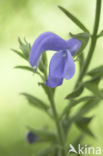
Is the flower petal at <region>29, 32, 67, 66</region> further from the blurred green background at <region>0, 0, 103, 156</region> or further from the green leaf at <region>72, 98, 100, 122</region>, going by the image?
the blurred green background at <region>0, 0, 103, 156</region>

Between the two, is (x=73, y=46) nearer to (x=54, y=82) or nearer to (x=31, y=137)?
(x=54, y=82)

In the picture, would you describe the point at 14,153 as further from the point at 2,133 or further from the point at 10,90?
the point at 10,90

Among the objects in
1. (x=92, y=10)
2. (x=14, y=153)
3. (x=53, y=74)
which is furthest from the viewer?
(x=92, y=10)

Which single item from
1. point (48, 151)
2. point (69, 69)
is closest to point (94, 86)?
point (69, 69)

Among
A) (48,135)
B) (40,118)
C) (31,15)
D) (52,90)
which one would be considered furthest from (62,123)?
(31,15)

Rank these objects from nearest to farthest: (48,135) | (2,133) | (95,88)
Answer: (95,88), (48,135), (2,133)

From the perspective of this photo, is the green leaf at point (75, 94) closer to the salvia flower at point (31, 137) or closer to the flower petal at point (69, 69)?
the flower petal at point (69, 69)

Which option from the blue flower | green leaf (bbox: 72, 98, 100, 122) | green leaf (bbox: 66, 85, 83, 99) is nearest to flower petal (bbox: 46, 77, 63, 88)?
the blue flower
